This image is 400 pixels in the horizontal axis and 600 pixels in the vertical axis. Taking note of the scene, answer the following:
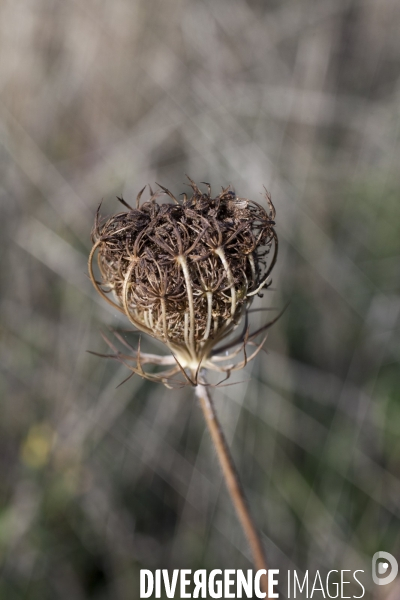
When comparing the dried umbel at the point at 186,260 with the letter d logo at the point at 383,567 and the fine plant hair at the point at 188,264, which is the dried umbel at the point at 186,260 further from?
the letter d logo at the point at 383,567

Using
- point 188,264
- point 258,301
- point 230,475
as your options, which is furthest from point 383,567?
point 188,264

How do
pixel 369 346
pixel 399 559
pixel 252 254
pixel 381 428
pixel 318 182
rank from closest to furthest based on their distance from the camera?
pixel 252 254
pixel 399 559
pixel 381 428
pixel 369 346
pixel 318 182

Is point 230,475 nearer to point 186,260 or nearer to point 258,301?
point 186,260

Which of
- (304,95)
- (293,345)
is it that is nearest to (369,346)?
(293,345)

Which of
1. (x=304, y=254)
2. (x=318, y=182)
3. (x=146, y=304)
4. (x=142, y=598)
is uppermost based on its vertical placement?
(x=318, y=182)

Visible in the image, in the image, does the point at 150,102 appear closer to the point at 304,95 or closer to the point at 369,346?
the point at 304,95
